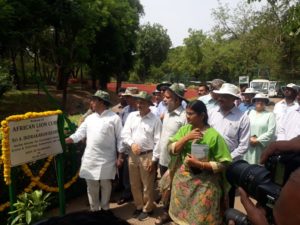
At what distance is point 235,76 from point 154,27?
83.1ft

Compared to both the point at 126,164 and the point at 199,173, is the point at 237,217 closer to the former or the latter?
the point at 199,173

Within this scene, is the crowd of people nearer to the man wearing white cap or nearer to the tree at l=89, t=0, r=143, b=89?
the man wearing white cap

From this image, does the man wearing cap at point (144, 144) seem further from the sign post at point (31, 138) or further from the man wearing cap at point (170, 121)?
the sign post at point (31, 138)

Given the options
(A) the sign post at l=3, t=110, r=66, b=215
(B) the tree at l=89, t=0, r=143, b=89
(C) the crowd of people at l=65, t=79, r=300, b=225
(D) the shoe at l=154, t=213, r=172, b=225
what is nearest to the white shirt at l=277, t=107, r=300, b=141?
(C) the crowd of people at l=65, t=79, r=300, b=225

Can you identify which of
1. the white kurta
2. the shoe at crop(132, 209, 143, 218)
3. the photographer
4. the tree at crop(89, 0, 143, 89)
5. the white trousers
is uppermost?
the tree at crop(89, 0, 143, 89)

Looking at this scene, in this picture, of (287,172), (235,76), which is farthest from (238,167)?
(235,76)

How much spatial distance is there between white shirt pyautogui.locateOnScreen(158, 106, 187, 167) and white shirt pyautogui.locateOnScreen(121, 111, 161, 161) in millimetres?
87

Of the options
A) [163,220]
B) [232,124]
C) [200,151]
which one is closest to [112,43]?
[163,220]

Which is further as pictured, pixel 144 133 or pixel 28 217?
pixel 144 133

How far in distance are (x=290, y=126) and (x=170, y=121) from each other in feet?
5.89

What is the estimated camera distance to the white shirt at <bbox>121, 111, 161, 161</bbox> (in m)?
5.16

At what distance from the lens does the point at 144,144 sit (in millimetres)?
5172

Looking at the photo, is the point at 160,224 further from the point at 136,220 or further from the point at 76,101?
the point at 76,101

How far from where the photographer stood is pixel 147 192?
17.4 feet
